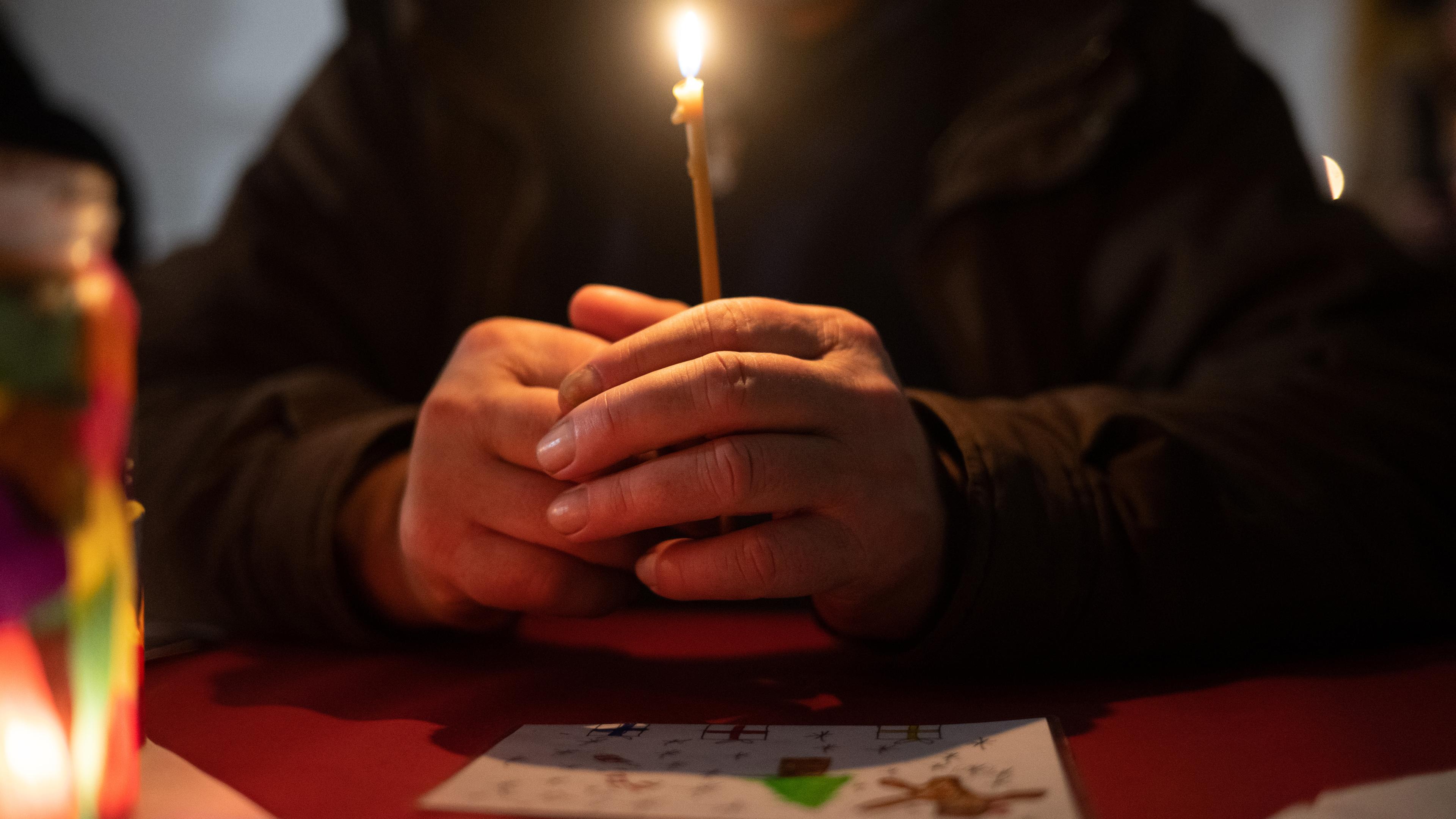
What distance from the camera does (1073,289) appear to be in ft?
2.89

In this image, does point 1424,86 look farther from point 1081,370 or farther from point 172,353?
point 172,353

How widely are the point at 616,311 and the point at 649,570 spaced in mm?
161

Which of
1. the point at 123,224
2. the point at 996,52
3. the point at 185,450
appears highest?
the point at 996,52

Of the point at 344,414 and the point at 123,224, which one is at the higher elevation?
the point at 344,414

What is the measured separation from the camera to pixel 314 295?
3.03 feet

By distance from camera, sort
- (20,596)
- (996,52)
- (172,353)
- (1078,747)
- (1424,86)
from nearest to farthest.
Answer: (20,596)
(1078,747)
(172,353)
(996,52)
(1424,86)

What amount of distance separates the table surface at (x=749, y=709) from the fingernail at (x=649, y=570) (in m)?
0.06

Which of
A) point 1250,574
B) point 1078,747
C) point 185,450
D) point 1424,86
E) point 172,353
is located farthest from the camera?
point 1424,86

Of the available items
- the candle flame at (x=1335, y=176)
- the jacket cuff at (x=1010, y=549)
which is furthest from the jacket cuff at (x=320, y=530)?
the candle flame at (x=1335, y=176)

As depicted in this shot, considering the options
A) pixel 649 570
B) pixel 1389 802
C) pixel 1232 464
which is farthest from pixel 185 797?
pixel 1232 464

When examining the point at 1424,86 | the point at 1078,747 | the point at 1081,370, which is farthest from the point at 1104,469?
the point at 1424,86

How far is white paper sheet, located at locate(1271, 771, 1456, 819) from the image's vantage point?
0.89 feet

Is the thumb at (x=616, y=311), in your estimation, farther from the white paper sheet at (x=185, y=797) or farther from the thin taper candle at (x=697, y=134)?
the white paper sheet at (x=185, y=797)

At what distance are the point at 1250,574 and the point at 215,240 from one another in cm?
99
